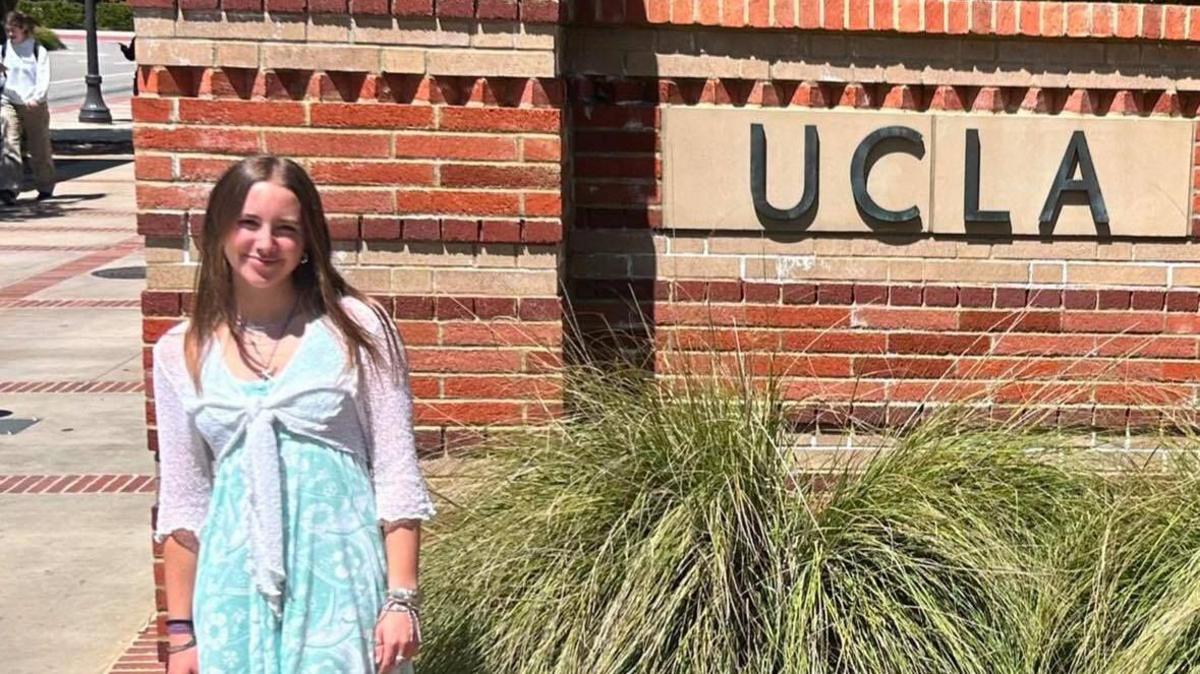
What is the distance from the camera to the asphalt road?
3683 centimetres

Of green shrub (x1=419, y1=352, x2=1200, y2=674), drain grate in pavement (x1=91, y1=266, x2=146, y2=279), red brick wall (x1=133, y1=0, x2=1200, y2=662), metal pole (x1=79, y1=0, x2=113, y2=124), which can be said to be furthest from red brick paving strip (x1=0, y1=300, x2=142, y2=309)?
metal pole (x1=79, y1=0, x2=113, y2=124)

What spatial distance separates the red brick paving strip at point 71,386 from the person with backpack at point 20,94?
8062 millimetres

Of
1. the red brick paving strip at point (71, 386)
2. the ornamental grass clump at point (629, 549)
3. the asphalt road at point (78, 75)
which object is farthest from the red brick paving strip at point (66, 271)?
the asphalt road at point (78, 75)

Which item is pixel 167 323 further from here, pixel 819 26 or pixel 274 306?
pixel 819 26

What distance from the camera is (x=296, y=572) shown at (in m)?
3.21

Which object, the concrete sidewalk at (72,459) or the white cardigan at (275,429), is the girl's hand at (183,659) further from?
the concrete sidewalk at (72,459)

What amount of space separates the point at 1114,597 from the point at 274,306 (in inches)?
93.6

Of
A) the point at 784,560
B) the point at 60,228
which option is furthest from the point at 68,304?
the point at 784,560

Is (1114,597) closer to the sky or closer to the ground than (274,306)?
closer to the ground

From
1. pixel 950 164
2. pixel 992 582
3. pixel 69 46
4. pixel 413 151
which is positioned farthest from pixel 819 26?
pixel 69 46

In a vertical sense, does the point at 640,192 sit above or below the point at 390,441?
above

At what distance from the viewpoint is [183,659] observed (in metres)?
3.33

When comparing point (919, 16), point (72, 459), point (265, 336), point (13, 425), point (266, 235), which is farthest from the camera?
point (13, 425)

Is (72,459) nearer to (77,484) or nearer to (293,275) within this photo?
(77,484)
